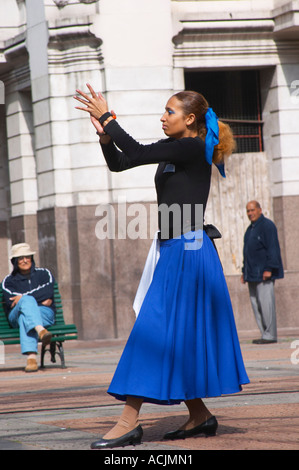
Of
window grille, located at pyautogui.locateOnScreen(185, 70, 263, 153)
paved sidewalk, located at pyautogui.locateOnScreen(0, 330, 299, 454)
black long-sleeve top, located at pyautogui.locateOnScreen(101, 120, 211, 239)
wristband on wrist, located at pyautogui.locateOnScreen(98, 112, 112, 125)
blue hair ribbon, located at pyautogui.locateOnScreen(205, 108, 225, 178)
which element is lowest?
paved sidewalk, located at pyautogui.locateOnScreen(0, 330, 299, 454)

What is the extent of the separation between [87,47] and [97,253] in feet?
10.3

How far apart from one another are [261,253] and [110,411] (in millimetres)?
7302

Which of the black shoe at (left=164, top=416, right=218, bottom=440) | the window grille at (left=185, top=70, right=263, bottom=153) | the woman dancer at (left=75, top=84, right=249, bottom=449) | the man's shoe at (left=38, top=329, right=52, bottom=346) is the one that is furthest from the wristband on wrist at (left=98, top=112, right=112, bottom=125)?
the window grille at (left=185, top=70, right=263, bottom=153)

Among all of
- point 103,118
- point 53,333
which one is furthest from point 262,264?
point 103,118

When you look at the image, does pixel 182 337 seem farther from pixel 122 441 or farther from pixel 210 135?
pixel 210 135

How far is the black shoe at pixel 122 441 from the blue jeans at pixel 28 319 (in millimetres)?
5608

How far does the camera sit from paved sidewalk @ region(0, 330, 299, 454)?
5457mm

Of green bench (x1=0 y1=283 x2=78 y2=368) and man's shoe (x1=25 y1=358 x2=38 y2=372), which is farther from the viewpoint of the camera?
green bench (x1=0 y1=283 x2=78 y2=368)

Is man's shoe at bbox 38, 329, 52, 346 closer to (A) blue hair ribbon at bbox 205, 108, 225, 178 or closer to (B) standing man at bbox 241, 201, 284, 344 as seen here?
(B) standing man at bbox 241, 201, 284, 344

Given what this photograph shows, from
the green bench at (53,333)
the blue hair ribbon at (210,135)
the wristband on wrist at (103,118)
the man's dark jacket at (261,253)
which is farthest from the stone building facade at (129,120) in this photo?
the wristband on wrist at (103,118)

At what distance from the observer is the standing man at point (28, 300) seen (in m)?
11.0

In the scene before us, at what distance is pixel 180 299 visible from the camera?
5641 millimetres

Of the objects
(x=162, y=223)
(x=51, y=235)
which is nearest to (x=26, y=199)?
(x=51, y=235)

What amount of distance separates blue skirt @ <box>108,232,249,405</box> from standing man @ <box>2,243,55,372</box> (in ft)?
17.5
